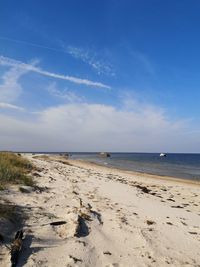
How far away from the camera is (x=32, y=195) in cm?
848

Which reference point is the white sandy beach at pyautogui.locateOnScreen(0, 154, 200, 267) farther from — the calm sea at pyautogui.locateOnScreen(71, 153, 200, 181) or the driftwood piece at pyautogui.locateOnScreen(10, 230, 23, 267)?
the calm sea at pyautogui.locateOnScreen(71, 153, 200, 181)

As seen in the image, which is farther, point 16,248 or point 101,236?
point 101,236

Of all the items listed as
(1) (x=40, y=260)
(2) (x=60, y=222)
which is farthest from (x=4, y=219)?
(1) (x=40, y=260)

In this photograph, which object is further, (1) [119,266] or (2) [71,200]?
(2) [71,200]

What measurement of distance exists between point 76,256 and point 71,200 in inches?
164

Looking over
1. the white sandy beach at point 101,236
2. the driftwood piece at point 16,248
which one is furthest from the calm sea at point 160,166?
the driftwood piece at point 16,248

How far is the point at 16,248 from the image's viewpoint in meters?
4.25

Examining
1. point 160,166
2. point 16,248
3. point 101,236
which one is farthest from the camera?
point 160,166

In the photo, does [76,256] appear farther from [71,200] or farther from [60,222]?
[71,200]

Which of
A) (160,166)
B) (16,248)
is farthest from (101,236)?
(160,166)

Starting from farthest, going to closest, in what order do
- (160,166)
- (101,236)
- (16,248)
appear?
(160,166), (101,236), (16,248)

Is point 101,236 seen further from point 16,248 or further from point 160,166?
point 160,166

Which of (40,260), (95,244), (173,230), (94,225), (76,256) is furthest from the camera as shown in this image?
(173,230)

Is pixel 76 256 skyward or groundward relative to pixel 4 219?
groundward
